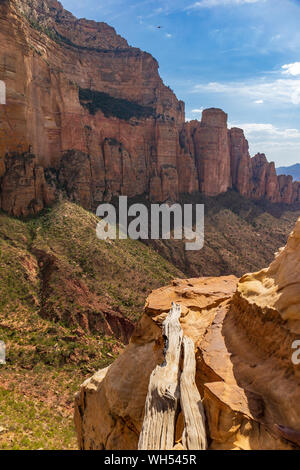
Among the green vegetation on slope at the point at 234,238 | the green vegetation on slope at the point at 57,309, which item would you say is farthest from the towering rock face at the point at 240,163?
the green vegetation on slope at the point at 57,309

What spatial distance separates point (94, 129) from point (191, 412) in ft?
241

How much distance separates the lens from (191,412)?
24.9 ft

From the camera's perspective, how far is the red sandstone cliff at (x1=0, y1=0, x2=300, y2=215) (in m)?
48.6

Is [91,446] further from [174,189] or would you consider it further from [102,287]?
[174,189]

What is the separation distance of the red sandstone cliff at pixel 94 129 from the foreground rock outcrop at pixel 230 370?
4034 centimetres

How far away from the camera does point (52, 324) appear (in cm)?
3341

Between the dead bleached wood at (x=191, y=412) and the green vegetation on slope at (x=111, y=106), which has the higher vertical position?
the green vegetation on slope at (x=111, y=106)

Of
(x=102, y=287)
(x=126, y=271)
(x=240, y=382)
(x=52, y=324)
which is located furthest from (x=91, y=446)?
(x=126, y=271)

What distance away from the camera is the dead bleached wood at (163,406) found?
21.9ft

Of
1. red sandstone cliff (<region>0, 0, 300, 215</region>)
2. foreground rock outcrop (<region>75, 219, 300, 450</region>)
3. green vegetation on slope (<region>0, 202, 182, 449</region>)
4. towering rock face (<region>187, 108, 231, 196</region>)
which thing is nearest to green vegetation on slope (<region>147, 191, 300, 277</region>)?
towering rock face (<region>187, 108, 231, 196</region>)

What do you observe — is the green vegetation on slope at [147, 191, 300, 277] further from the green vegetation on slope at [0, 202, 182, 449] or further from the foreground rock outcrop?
the foreground rock outcrop

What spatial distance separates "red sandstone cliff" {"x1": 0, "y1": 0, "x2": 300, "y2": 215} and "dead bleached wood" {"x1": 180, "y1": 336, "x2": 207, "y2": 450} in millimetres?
46667

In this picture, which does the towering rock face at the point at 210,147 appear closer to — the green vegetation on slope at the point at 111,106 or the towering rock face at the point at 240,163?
the towering rock face at the point at 240,163

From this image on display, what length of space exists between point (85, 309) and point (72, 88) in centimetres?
4951
